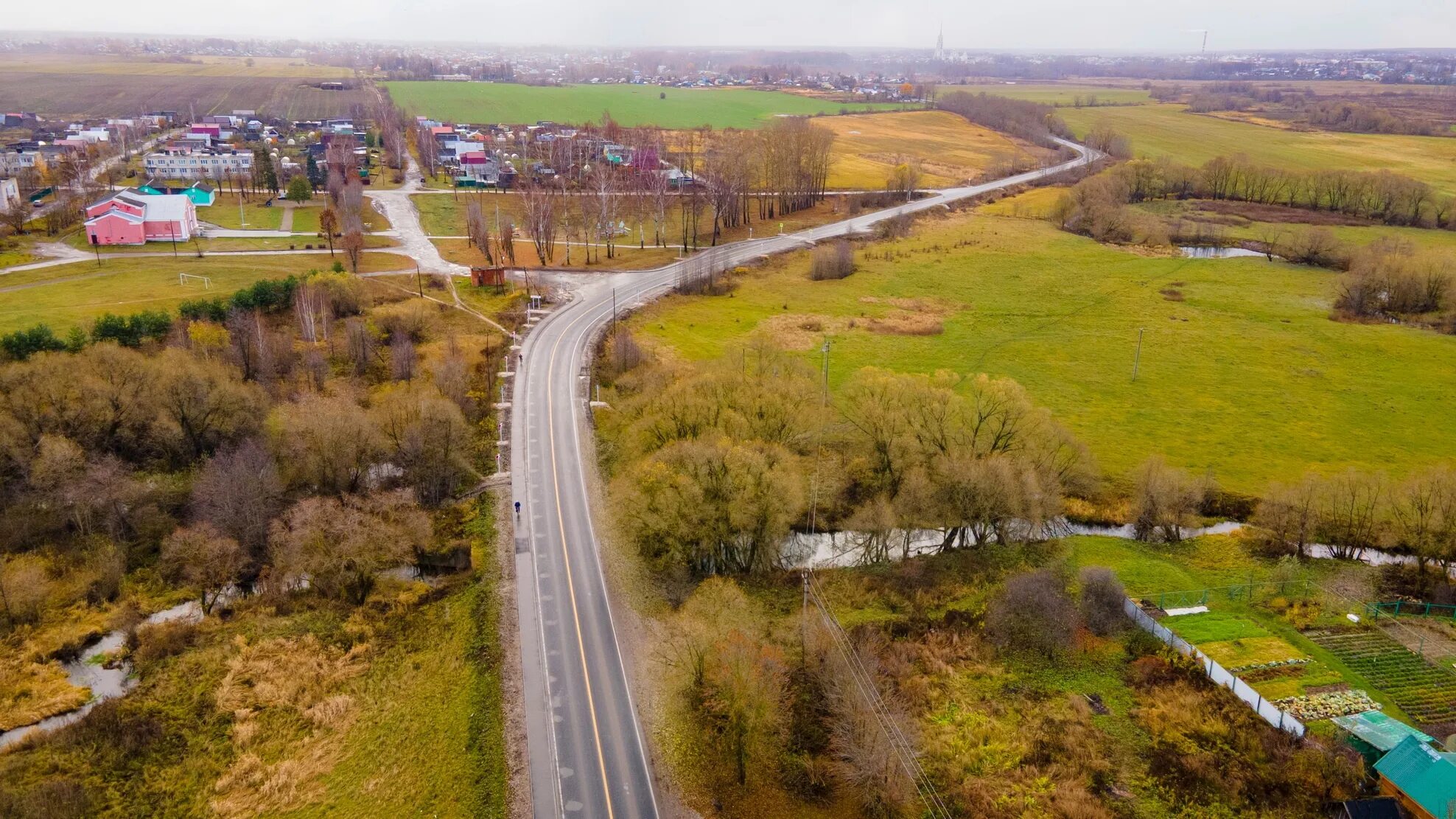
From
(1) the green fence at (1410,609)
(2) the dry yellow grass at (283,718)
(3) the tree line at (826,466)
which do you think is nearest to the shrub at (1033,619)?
(3) the tree line at (826,466)

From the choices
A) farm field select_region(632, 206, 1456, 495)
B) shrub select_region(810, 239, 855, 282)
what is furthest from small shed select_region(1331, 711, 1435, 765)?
shrub select_region(810, 239, 855, 282)

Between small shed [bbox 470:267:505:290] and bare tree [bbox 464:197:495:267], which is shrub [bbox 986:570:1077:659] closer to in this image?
small shed [bbox 470:267:505:290]

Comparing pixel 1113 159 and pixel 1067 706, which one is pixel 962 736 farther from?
Answer: pixel 1113 159

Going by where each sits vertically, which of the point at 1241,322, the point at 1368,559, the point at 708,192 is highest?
the point at 708,192

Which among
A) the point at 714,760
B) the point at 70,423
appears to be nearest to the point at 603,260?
the point at 70,423

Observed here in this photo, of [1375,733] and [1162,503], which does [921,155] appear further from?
[1375,733]

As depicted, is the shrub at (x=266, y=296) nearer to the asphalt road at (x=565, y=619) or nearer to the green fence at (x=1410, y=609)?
the asphalt road at (x=565, y=619)
